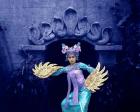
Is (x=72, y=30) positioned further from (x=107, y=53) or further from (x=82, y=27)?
(x=107, y=53)

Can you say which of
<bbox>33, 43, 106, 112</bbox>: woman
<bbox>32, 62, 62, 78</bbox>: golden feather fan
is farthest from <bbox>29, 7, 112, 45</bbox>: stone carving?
<bbox>32, 62, 62, 78</bbox>: golden feather fan

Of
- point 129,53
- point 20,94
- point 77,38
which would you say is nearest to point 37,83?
point 20,94

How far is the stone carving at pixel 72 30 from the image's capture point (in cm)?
1131

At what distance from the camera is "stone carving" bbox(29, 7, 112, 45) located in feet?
37.1

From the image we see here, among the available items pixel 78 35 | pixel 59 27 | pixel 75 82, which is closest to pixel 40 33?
pixel 59 27

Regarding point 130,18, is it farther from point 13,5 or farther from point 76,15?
point 13,5

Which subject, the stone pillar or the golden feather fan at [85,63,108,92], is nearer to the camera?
the golden feather fan at [85,63,108,92]

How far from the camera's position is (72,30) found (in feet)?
37.2

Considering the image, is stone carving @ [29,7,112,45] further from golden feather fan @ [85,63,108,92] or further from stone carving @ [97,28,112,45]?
golden feather fan @ [85,63,108,92]

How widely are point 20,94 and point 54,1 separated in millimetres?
2355

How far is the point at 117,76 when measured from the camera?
37.0 ft

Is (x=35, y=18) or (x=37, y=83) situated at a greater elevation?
(x=35, y=18)

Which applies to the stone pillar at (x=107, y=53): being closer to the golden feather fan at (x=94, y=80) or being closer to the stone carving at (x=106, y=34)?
the stone carving at (x=106, y=34)

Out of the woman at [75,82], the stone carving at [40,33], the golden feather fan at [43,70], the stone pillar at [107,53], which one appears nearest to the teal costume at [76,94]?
the woman at [75,82]
